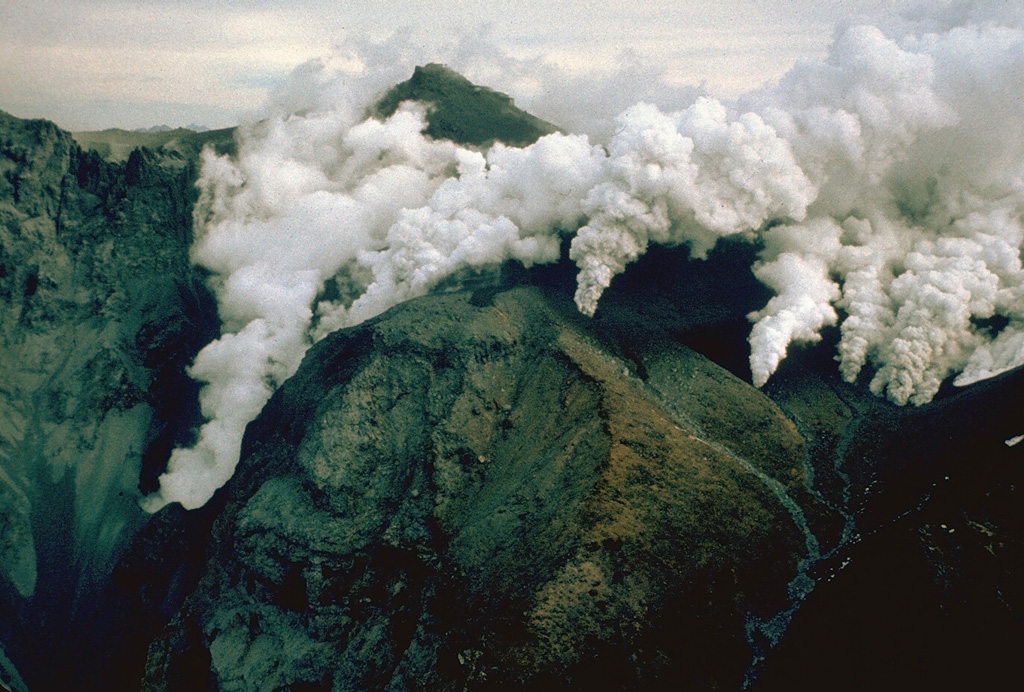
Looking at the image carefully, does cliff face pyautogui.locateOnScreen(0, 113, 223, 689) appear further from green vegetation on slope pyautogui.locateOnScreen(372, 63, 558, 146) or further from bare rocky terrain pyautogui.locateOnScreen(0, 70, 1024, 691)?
green vegetation on slope pyautogui.locateOnScreen(372, 63, 558, 146)

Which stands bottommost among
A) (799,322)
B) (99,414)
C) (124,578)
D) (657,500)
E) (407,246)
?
(124,578)

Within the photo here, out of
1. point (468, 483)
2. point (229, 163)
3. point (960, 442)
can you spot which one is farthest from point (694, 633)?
point (229, 163)

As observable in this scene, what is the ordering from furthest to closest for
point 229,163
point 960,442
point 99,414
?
point 229,163 → point 99,414 → point 960,442

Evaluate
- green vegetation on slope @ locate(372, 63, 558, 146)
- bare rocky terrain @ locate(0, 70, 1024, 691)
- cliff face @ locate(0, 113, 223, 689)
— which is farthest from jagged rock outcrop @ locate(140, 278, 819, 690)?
green vegetation on slope @ locate(372, 63, 558, 146)

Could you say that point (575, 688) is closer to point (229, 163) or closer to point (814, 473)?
point (814, 473)

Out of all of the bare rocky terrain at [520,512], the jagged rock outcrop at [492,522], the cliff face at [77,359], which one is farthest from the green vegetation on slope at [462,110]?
the jagged rock outcrop at [492,522]

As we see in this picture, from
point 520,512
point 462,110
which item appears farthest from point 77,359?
point 520,512
